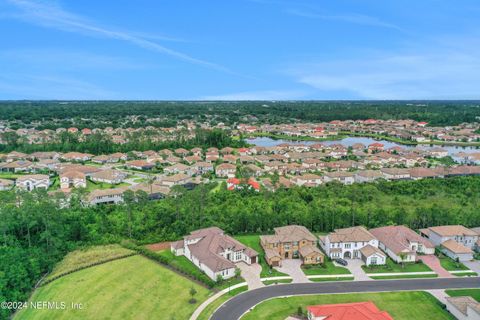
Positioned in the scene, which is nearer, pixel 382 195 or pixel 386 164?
pixel 382 195

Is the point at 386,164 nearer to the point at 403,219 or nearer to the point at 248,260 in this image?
the point at 403,219

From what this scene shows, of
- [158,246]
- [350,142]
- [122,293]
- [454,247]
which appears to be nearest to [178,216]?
[158,246]

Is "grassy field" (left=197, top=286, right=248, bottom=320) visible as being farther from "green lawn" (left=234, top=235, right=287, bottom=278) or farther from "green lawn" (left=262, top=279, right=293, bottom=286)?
"green lawn" (left=234, top=235, right=287, bottom=278)

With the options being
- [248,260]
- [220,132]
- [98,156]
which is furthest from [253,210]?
[220,132]

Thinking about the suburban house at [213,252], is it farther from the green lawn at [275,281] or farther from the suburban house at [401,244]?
the suburban house at [401,244]

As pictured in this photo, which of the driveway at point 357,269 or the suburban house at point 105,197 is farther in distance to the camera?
the suburban house at point 105,197

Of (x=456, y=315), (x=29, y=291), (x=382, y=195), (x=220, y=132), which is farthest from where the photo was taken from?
(x=220, y=132)

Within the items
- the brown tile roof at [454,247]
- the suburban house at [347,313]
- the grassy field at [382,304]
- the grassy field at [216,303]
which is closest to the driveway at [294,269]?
the grassy field at [382,304]
